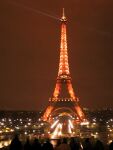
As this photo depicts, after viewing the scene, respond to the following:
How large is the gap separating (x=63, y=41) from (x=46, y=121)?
38.7 feet

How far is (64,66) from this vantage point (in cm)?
6838

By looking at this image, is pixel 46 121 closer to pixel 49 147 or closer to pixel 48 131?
pixel 48 131

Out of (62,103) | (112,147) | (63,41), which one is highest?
(63,41)

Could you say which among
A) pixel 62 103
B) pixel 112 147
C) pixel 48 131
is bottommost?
pixel 112 147

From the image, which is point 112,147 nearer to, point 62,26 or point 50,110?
point 62,26

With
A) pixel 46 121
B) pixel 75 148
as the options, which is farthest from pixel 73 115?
pixel 75 148

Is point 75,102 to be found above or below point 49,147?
above

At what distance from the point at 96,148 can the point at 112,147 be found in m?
1.69

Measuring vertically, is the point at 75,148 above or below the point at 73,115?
below

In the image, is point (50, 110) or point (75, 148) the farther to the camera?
point (50, 110)

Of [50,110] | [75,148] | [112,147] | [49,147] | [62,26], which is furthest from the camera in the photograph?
[50,110]

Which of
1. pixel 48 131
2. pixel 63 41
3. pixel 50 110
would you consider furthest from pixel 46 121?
pixel 63 41

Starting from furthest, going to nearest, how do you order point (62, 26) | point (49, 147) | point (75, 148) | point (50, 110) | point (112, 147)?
point (50, 110) < point (62, 26) < point (75, 148) < point (49, 147) < point (112, 147)

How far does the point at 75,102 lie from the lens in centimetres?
Answer: 7062
